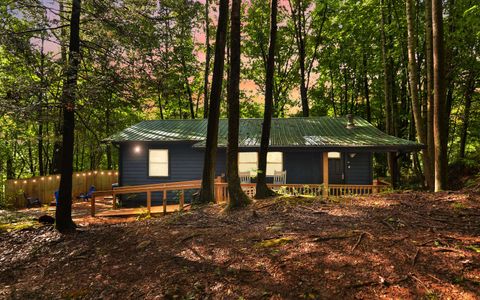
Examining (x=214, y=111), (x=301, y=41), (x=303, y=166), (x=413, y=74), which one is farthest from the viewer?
→ (x=301, y=41)

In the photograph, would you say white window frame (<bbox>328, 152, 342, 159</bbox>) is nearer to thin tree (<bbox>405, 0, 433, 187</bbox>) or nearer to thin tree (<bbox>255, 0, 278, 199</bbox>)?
thin tree (<bbox>405, 0, 433, 187</bbox>)

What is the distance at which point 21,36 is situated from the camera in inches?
267

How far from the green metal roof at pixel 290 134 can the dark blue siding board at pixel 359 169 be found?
1197mm

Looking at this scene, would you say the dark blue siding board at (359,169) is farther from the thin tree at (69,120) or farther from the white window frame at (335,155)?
the thin tree at (69,120)

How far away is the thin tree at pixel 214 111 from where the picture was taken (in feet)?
29.3

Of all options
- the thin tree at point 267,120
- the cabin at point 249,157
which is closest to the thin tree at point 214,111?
the thin tree at point 267,120

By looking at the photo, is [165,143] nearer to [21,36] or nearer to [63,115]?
[63,115]

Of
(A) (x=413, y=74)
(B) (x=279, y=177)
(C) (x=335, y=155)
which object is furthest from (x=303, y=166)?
(A) (x=413, y=74)

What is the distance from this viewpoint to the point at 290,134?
577 inches

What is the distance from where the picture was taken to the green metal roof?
12.4 m

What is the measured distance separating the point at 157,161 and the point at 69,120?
799 centimetres

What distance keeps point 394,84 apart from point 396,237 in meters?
20.6

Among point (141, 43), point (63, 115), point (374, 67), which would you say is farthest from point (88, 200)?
point (374, 67)

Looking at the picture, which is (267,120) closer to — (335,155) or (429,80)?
(429,80)
